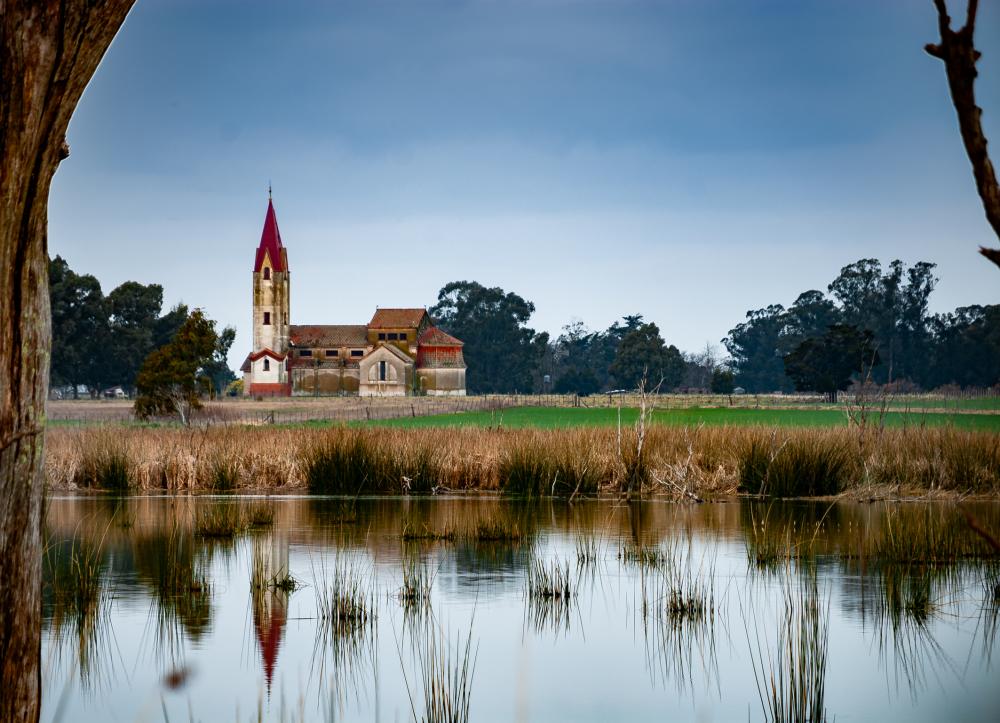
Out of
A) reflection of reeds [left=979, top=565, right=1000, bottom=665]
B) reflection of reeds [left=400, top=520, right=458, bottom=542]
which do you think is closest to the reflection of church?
reflection of reeds [left=400, top=520, right=458, bottom=542]

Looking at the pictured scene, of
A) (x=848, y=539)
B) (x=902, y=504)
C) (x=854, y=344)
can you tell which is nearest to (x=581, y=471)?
(x=902, y=504)

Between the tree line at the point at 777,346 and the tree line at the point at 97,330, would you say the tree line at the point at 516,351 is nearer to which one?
the tree line at the point at 777,346

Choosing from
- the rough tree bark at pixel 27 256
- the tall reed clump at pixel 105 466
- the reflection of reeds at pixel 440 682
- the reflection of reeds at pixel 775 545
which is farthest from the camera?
the tall reed clump at pixel 105 466

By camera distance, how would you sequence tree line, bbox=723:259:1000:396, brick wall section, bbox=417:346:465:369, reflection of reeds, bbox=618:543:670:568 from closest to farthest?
reflection of reeds, bbox=618:543:670:568 < tree line, bbox=723:259:1000:396 < brick wall section, bbox=417:346:465:369

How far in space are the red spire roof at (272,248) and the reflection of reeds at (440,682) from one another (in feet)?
292

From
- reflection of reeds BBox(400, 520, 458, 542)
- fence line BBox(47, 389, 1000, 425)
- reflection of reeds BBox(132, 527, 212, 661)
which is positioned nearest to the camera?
reflection of reeds BBox(132, 527, 212, 661)

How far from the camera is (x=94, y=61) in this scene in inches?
132

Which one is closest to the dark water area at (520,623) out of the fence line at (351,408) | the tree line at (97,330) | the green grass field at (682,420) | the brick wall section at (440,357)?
the green grass field at (682,420)

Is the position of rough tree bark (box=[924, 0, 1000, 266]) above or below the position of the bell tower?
below

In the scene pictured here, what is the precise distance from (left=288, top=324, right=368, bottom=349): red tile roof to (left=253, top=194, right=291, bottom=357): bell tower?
1006 millimetres

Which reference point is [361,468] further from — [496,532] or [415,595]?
[415,595]

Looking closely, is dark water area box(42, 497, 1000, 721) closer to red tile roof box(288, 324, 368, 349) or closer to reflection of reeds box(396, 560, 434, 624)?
reflection of reeds box(396, 560, 434, 624)

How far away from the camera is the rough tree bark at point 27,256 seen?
3.20 metres

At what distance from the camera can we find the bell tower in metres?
91.5
